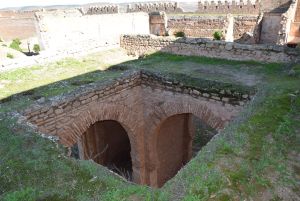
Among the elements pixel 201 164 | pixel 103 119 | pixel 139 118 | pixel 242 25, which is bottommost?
pixel 139 118

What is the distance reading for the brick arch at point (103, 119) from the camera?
550 cm

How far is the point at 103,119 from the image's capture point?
618 cm

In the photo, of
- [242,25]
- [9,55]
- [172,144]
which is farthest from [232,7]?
[172,144]

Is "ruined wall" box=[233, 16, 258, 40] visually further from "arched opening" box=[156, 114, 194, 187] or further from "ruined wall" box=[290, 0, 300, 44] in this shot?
"arched opening" box=[156, 114, 194, 187]

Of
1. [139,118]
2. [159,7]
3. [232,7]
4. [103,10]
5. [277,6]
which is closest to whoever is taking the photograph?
[139,118]

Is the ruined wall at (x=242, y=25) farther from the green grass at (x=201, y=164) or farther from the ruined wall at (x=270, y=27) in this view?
the green grass at (x=201, y=164)

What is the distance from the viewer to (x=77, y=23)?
11.6 m

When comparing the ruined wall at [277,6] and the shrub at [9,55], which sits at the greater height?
the ruined wall at [277,6]

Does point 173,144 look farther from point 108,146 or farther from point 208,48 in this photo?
point 208,48

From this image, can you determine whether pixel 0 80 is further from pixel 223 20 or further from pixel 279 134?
pixel 223 20

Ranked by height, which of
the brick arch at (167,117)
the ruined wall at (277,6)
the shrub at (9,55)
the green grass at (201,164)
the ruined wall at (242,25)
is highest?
the ruined wall at (277,6)

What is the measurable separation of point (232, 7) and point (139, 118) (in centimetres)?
1543

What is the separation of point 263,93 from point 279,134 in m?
1.54

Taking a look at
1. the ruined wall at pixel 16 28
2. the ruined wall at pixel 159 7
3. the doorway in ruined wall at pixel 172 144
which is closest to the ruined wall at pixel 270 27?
the ruined wall at pixel 159 7
